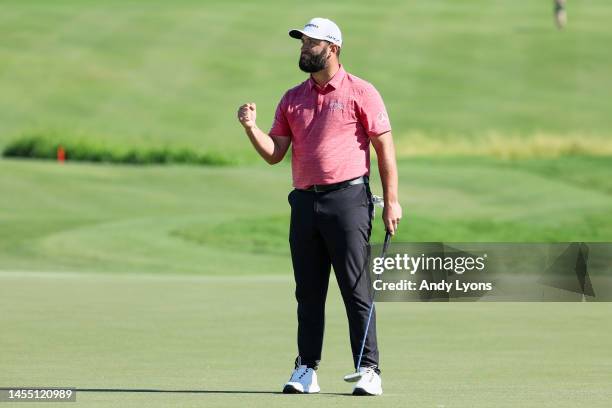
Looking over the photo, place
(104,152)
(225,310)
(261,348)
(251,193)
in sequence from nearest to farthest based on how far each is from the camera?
(261,348)
(225,310)
(251,193)
(104,152)

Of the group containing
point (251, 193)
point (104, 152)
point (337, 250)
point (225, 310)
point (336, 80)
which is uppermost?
point (104, 152)

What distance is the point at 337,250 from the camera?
27.9 feet

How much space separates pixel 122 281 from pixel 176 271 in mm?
3021

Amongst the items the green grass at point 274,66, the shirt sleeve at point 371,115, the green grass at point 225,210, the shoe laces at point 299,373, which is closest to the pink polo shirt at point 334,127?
the shirt sleeve at point 371,115

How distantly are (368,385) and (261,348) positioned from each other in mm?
2874

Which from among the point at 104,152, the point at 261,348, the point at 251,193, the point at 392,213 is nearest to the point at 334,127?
the point at 392,213

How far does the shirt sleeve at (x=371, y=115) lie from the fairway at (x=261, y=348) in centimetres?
137

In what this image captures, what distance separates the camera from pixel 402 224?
24562mm

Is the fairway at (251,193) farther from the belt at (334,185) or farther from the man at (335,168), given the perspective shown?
the belt at (334,185)

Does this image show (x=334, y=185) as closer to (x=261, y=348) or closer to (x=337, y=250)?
(x=337, y=250)

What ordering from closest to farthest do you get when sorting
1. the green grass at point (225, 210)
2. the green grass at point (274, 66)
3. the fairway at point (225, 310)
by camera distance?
the fairway at point (225, 310) → the green grass at point (225, 210) → the green grass at point (274, 66)

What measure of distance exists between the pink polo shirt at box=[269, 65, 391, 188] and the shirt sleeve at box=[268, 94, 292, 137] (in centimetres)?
5

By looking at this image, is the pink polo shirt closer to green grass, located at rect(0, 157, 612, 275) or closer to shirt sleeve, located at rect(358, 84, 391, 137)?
shirt sleeve, located at rect(358, 84, 391, 137)

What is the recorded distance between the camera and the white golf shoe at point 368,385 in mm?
8328
